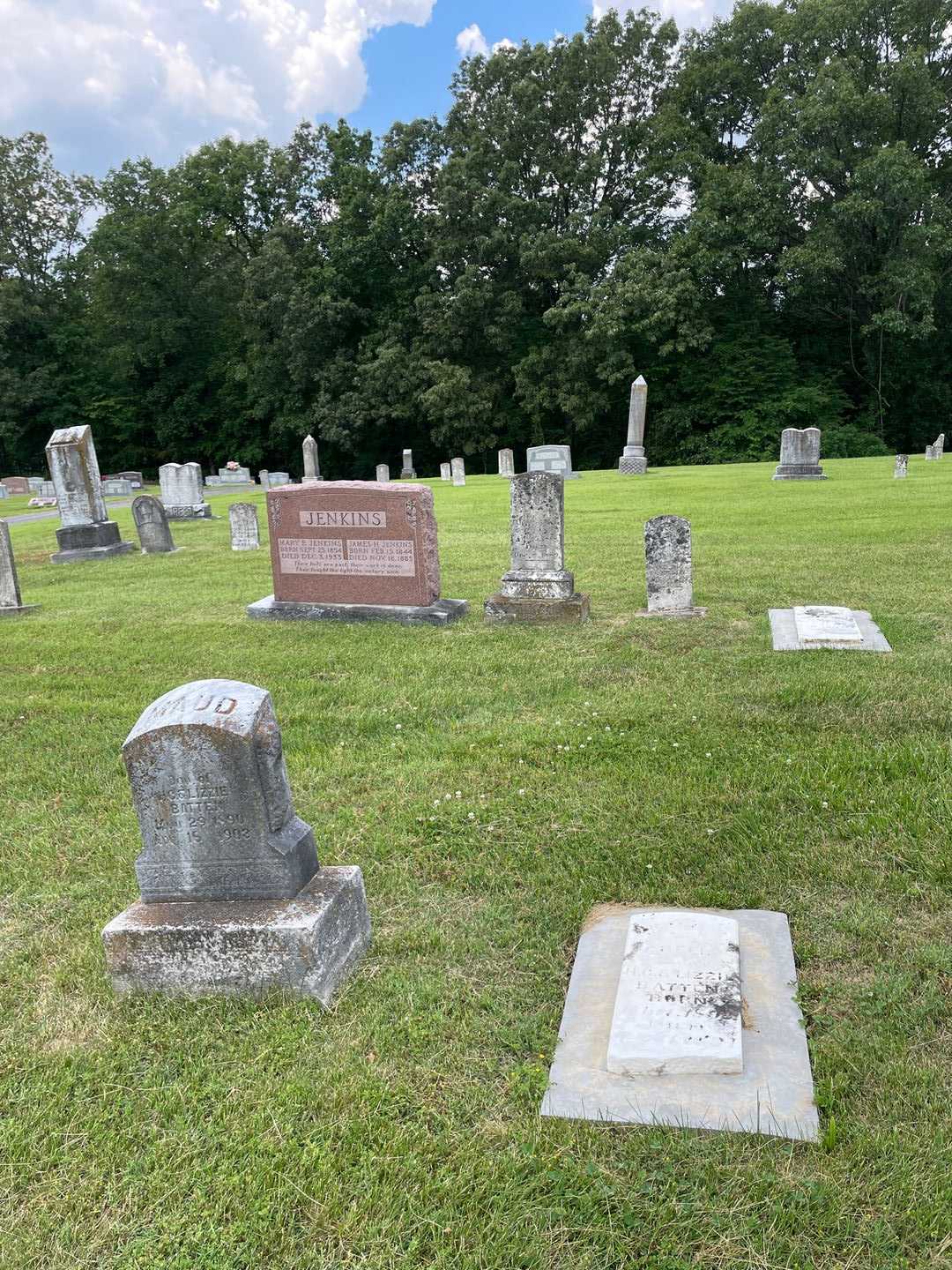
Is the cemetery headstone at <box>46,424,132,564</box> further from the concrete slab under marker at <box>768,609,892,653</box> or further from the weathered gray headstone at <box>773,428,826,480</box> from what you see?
the weathered gray headstone at <box>773,428,826,480</box>

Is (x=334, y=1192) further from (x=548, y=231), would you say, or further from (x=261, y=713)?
(x=548, y=231)

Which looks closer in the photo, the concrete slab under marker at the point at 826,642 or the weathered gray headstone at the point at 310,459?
the concrete slab under marker at the point at 826,642

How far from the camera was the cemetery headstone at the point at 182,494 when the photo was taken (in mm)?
18609

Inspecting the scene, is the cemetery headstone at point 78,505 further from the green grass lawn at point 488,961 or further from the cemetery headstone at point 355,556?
the green grass lawn at point 488,961

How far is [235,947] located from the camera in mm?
2822

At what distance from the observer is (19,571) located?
12.6 metres

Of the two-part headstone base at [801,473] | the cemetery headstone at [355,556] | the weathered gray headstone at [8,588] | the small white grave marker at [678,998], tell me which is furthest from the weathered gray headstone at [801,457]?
the small white grave marker at [678,998]

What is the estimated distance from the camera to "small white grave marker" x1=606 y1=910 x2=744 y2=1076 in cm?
243

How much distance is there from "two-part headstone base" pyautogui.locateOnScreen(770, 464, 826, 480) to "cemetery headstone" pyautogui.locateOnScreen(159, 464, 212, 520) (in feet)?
44.4

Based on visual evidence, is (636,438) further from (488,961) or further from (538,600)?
(488,961)

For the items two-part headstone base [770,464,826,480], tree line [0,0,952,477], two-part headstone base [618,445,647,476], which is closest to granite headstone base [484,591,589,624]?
two-part headstone base [770,464,826,480]

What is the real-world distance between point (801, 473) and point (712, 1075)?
63.0ft

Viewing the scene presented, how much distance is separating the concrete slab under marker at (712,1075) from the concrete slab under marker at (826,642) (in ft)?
12.2

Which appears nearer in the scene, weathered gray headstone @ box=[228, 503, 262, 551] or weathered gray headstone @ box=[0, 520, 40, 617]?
weathered gray headstone @ box=[0, 520, 40, 617]
